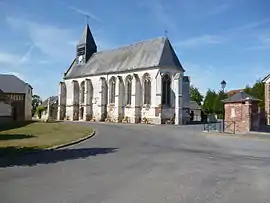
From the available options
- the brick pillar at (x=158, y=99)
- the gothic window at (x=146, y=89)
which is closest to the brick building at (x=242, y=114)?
the brick pillar at (x=158, y=99)

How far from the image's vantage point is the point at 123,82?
50.8 m

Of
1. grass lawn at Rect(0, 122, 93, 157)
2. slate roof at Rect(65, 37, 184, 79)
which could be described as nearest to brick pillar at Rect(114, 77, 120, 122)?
slate roof at Rect(65, 37, 184, 79)

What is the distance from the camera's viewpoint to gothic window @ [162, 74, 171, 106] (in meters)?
46.2

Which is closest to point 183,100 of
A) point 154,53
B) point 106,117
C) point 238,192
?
point 154,53

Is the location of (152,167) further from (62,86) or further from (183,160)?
(62,86)

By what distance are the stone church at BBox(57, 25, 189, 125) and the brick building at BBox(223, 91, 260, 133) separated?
19.4 m

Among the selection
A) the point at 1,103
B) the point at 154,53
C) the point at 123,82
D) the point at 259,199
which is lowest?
the point at 259,199

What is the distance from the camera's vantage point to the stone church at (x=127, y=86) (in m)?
46.0

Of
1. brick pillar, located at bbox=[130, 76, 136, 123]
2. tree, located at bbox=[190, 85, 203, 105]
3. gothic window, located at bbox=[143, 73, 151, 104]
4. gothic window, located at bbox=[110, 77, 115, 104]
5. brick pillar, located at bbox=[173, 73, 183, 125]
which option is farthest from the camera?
tree, located at bbox=[190, 85, 203, 105]

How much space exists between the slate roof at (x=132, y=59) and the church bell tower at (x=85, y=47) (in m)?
1.18

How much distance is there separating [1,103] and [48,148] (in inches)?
1274

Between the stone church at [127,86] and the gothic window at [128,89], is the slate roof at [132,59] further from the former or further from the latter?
the gothic window at [128,89]

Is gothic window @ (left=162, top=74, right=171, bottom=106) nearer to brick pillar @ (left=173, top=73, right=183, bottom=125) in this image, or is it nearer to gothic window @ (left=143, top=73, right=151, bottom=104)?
brick pillar @ (left=173, top=73, right=183, bottom=125)

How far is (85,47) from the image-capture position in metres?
63.0
